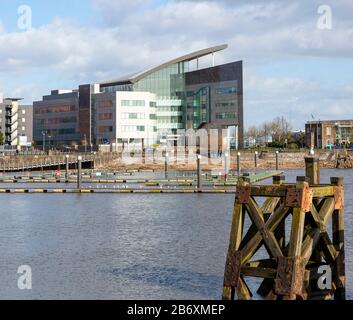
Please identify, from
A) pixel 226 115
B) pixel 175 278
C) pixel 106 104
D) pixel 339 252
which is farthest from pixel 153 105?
pixel 339 252

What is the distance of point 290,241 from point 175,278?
791 cm

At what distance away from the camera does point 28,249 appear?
34375 mm

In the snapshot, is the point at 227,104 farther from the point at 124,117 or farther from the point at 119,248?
the point at 119,248

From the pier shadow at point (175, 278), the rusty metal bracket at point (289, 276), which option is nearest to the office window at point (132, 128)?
the pier shadow at point (175, 278)

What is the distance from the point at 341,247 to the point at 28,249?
18118mm

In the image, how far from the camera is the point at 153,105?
180875 mm

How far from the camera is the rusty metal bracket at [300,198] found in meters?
18.5

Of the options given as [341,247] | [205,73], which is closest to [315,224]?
[341,247]

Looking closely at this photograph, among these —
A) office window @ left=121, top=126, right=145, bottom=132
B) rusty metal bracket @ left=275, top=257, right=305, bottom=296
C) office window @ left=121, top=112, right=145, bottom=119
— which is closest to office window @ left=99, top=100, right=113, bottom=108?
office window @ left=121, top=112, right=145, bottom=119
